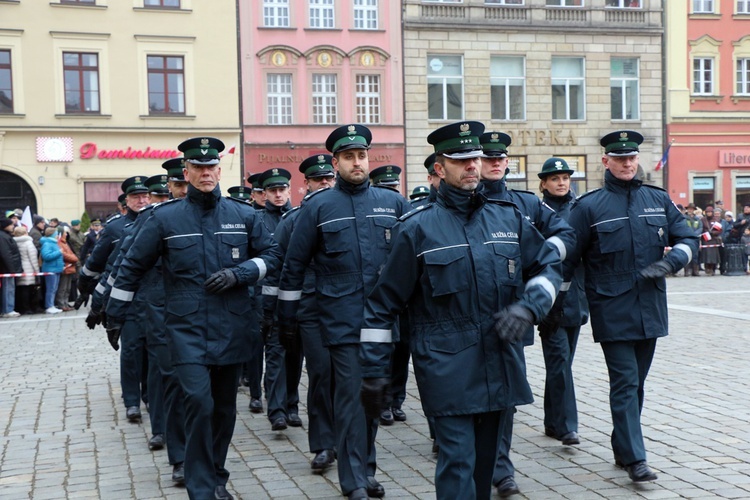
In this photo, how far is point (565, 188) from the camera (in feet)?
25.2

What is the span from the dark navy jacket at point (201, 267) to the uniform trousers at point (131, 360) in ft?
8.65

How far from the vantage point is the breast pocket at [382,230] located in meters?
6.42

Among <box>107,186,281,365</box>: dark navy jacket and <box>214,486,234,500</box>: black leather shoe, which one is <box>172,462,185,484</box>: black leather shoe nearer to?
<box>214,486,234,500</box>: black leather shoe

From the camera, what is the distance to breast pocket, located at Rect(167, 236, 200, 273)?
5922 millimetres

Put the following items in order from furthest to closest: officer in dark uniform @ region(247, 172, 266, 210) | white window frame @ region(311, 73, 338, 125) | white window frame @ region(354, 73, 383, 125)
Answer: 1. white window frame @ region(354, 73, 383, 125)
2. white window frame @ region(311, 73, 338, 125)
3. officer in dark uniform @ region(247, 172, 266, 210)

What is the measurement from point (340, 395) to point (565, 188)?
9.14 ft

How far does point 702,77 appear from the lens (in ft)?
119

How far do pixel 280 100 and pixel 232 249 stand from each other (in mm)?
26837

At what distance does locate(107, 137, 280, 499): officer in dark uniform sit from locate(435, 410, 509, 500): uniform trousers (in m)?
1.79

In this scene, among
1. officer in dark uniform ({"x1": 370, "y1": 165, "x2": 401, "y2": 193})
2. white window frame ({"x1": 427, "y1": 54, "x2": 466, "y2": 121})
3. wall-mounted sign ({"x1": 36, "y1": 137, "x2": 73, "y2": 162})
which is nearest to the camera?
officer in dark uniform ({"x1": 370, "y1": 165, "x2": 401, "y2": 193})

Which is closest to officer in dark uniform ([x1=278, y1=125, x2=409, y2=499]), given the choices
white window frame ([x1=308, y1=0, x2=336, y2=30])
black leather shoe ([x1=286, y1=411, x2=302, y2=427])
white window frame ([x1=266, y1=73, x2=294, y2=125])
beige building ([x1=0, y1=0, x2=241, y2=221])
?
black leather shoe ([x1=286, y1=411, x2=302, y2=427])

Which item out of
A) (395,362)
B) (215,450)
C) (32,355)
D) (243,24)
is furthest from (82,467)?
(243,24)

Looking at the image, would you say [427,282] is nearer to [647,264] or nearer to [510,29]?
[647,264]

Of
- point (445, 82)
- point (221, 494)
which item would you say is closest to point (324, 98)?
point (445, 82)
